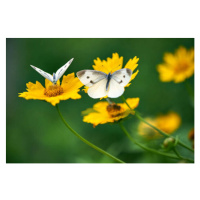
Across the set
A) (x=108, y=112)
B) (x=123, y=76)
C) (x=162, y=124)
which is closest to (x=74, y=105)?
(x=162, y=124)

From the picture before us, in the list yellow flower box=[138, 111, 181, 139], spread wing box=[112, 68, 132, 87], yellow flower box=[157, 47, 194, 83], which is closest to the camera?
spread wing box=[112, 68, 132, 87]

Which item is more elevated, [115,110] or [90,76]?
[90,76]

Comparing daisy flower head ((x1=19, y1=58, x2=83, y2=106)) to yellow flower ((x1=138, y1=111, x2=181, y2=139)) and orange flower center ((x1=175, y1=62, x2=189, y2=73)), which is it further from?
orange flower center ((x1=175, y1=62, x2=189, y2=73))

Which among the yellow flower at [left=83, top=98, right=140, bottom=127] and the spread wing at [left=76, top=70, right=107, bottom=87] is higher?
the spread wing at [left=76, top=70, right=107, bottom=87]

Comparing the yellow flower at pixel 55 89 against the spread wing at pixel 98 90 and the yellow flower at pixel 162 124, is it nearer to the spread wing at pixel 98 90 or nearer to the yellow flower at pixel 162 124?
the spread wing at pixel 98 90

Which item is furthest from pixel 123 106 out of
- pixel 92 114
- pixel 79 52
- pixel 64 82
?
pixel 79 52

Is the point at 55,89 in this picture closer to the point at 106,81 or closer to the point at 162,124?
the point at 106,81

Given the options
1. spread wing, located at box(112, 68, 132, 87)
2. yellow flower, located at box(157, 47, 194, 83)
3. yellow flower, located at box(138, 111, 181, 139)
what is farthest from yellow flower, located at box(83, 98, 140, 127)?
yellow flower, located at box(157, 47, 194, 83)
